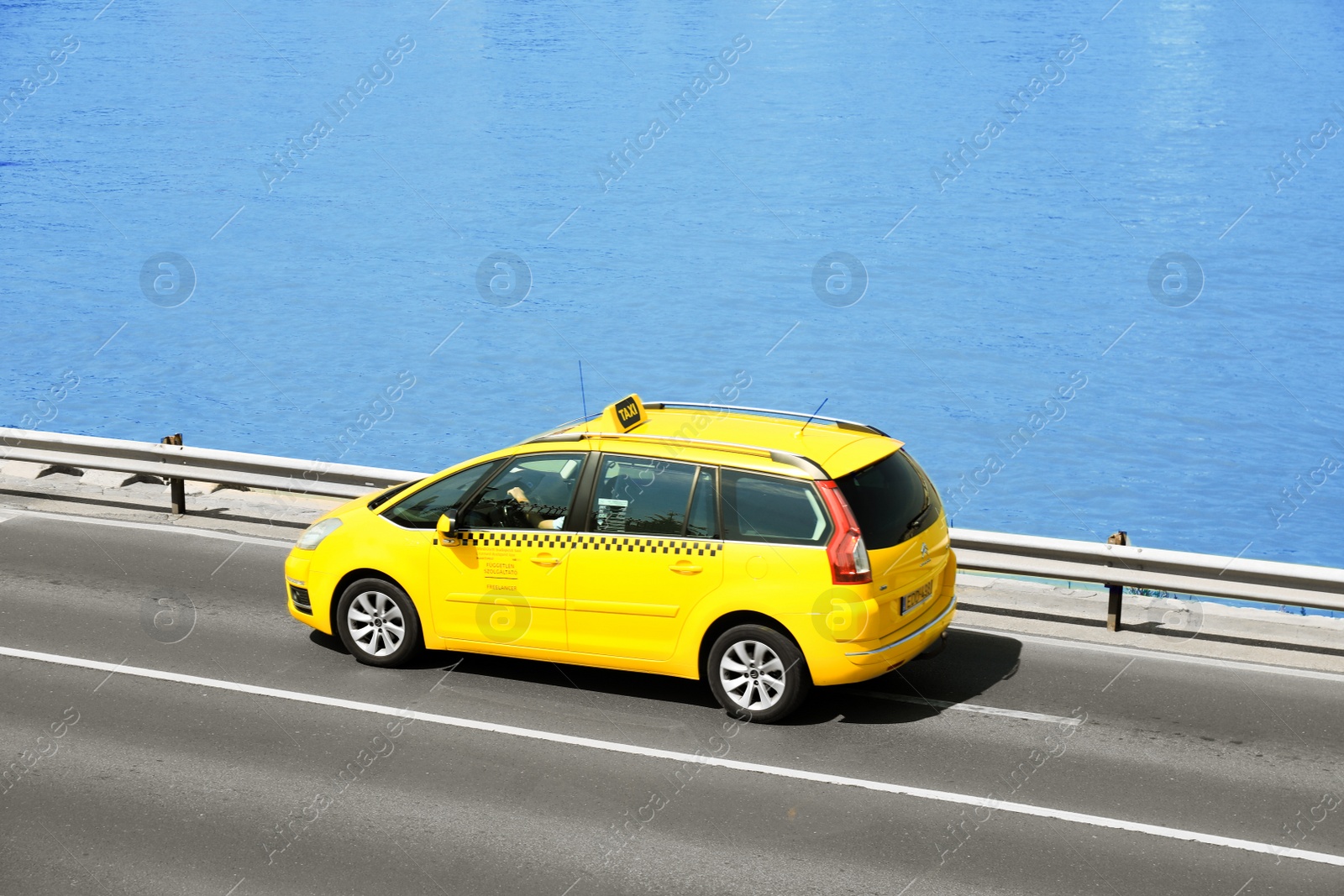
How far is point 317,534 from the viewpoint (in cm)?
948

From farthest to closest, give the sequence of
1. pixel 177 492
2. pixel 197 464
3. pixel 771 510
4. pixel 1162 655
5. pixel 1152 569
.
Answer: pixel 177 492 → pixel 197 464 → pixel 1152 569 → pixel 1162 655 → pixel 771 510

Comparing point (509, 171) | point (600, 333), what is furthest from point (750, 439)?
point (509, 171)

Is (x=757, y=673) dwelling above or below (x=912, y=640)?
below

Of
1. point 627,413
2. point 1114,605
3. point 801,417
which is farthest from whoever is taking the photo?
point 1114,605

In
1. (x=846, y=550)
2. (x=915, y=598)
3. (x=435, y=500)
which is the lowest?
(x=915, y=598)

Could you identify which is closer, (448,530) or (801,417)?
(448,530)

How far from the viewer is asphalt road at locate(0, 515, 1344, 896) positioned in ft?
22.4

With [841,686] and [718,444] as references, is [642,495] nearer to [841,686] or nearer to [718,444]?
[718,444]

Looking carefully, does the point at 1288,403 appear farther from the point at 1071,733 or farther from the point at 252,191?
the point at 252,191

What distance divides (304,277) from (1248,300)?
969 inches

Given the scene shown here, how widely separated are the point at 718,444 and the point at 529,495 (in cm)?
131

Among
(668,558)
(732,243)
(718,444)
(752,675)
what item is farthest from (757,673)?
(732,243)

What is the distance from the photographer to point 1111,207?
140ft

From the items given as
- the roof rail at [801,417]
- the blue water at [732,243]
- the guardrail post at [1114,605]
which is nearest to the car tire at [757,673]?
the roof rail at [801,417]
